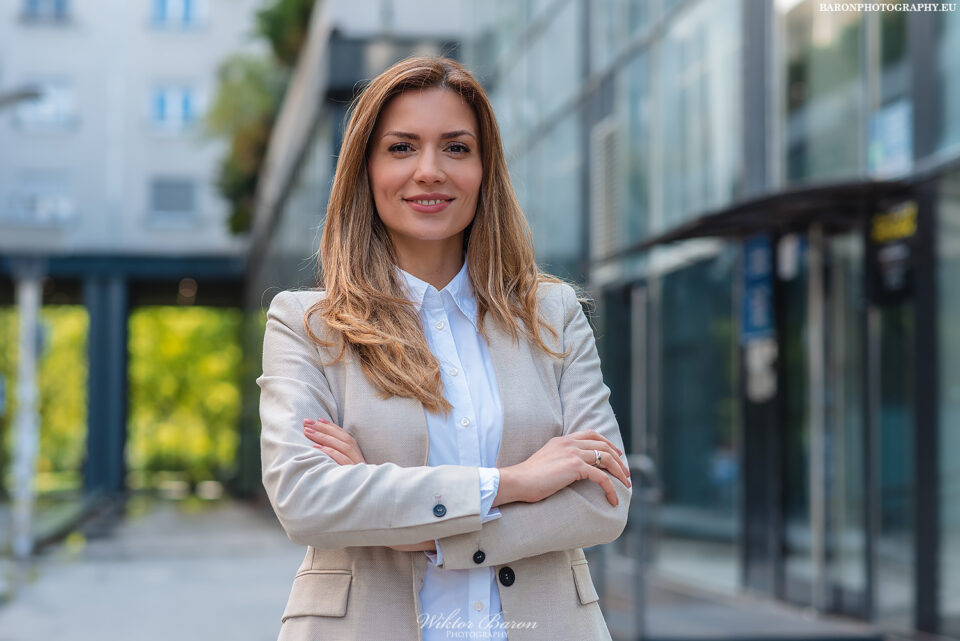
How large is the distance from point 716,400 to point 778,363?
1.19 meters

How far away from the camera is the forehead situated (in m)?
2.28

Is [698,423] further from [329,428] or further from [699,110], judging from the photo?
[329,428]

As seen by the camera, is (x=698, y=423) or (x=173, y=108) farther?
(x=173, y=108)

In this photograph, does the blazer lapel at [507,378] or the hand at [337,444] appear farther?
the blazer lapel at [507,378]

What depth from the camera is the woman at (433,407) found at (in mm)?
2096

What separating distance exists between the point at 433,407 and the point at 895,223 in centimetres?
662

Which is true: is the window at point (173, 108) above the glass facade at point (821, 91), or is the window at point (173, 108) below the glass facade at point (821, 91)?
above

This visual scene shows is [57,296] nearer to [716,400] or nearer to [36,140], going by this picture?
[36,140]

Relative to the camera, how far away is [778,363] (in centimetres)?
983

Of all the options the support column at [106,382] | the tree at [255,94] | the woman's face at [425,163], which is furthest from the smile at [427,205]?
the support column at [106,382]

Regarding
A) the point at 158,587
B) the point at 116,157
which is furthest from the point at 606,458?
the point at 116,157

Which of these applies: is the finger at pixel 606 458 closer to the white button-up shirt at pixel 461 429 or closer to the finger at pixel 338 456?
the white button-up shirt at pixel 461 429

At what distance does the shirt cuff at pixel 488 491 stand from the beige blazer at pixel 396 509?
0.01 meters

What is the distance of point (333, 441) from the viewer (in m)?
2.15
